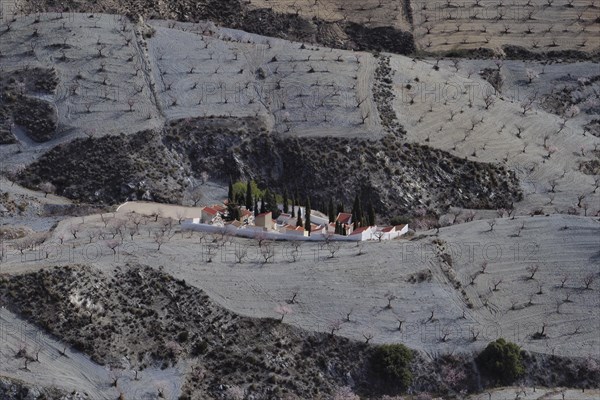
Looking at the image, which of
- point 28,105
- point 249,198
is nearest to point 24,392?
point 249,198

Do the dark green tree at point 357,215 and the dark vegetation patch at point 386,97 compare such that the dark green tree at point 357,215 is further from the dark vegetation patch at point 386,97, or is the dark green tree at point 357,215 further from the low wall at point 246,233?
the dark vegetation patch at point 386,97

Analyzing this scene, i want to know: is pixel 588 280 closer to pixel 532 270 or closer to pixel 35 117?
pixel 532 270

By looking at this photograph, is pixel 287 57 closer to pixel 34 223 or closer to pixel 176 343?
pixel 34 223

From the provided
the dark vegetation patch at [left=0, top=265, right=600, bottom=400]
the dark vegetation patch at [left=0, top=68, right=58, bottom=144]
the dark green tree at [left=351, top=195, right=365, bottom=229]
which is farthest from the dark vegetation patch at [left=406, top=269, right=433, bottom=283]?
the dark vegetation patch at [left=0, top=68, right=58, bottom=144]

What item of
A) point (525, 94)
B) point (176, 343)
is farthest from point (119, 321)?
point (525, 94)

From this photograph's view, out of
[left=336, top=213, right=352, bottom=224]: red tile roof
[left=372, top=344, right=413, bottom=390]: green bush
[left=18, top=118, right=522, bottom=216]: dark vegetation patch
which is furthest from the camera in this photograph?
[left=18, top=118, right=522, bottom=216]: dark vegetation patch

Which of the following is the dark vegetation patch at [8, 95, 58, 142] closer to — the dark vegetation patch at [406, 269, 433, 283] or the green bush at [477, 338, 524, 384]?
the dark vegetation patch at [406, 269, 433, 283]

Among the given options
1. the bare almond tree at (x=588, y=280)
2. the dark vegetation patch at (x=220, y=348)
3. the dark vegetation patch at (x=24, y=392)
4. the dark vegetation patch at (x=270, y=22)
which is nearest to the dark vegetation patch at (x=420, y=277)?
the dark vegetation patch at (x=220, y=348)

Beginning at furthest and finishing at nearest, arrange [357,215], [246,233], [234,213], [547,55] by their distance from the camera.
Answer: [547,55]
[357,215]
[234,213]
[246,233]
